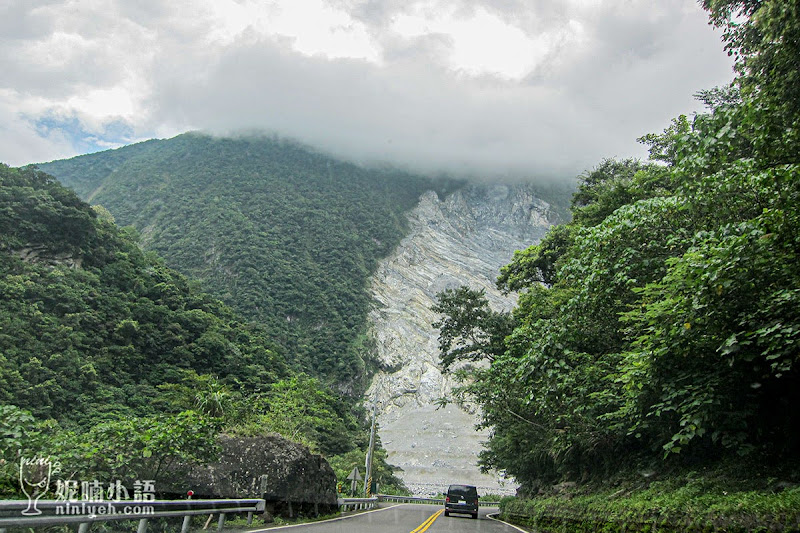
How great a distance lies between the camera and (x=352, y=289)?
117375mm

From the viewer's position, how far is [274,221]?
132 m

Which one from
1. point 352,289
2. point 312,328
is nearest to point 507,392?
point 312,328

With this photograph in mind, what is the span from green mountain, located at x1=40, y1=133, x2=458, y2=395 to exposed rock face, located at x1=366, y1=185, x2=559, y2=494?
5.25 m

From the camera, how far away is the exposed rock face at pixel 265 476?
45.1ft

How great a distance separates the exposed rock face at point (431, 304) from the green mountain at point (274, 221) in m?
5.25

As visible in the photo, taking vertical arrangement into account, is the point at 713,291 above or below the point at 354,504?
above

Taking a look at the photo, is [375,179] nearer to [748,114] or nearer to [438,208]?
[438,208]

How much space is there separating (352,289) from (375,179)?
69.1m

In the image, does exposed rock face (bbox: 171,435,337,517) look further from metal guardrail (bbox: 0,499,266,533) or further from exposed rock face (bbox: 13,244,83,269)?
exposed rock face (bbox: 13,244,83,269)

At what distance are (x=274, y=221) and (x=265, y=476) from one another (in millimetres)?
122464

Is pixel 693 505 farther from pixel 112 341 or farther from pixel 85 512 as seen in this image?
pixel 112 341

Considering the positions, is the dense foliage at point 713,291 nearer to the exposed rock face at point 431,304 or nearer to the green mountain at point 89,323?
the green mountain at point 89,323

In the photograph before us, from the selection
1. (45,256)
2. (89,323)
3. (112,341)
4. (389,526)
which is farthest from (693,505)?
(45,256)

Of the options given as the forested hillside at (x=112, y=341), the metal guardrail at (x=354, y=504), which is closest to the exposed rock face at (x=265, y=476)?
the metal guardrail at (x=354, y=504)
